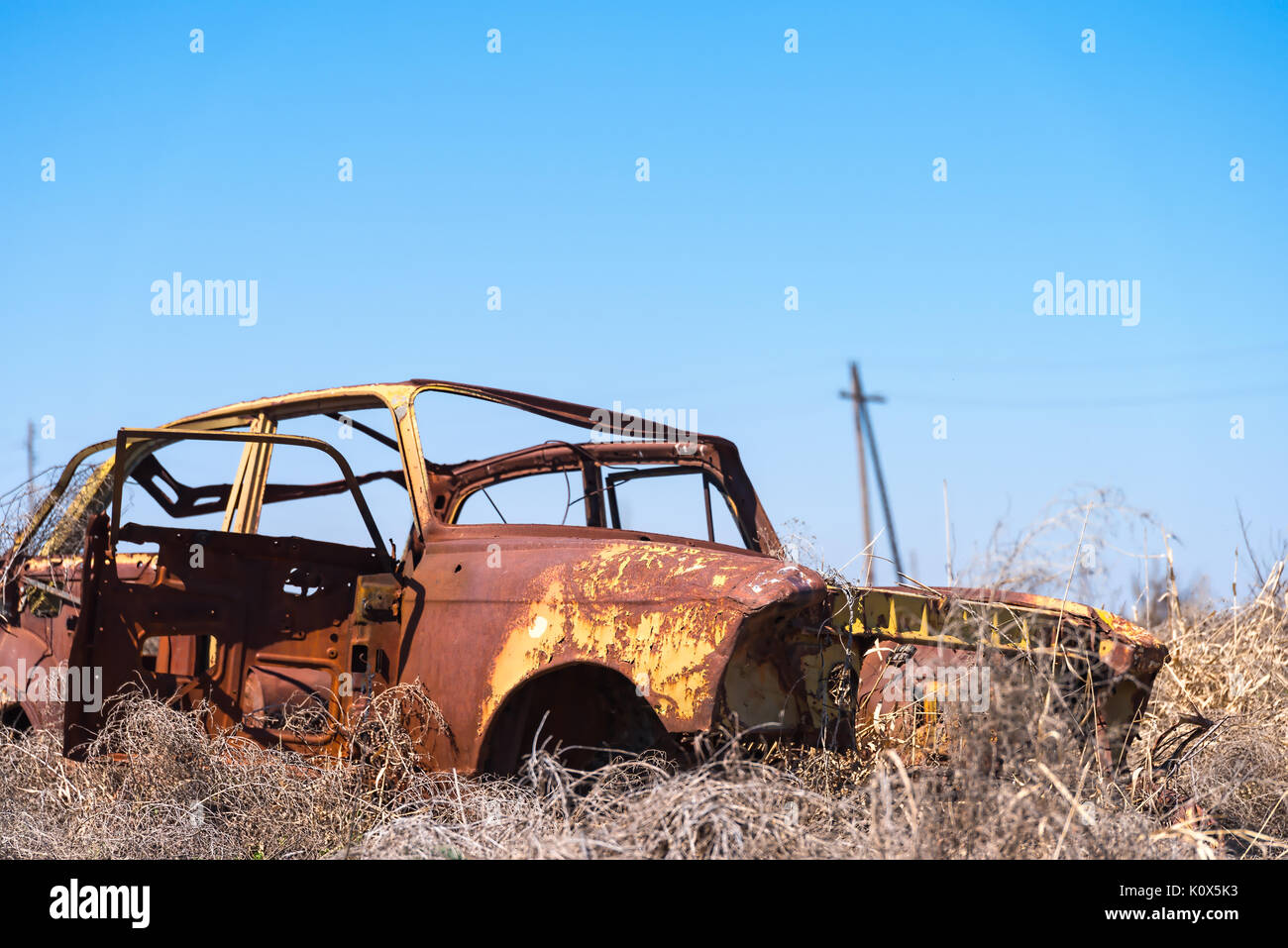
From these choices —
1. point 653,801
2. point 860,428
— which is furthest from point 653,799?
point 860,428

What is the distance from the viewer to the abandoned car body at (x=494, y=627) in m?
3.68

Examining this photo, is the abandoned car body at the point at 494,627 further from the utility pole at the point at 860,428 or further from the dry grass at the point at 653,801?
the utility pole at the point at 860,428

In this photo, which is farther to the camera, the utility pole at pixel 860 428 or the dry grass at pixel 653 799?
the utility pole at pixel 860 428

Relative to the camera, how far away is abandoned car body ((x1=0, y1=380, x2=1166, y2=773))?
3.68 m

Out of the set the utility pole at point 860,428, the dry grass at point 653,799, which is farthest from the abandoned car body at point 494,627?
the utility pole at point 860,428

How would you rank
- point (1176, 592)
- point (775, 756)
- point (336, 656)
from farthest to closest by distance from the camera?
point (1176, 592) → point (336, 656) → point (775, 756)

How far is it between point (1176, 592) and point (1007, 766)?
5.26m

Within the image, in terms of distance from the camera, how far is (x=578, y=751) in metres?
4.21

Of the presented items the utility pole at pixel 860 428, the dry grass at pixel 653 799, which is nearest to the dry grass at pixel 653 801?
the dry grass at pixel 653 799

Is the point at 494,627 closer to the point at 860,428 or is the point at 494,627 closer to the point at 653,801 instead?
the point at 653,801

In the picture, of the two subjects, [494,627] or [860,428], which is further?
[860,428]

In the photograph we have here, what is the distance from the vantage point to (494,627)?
405 cm

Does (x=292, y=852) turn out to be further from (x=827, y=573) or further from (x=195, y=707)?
(x=827, y=573)
